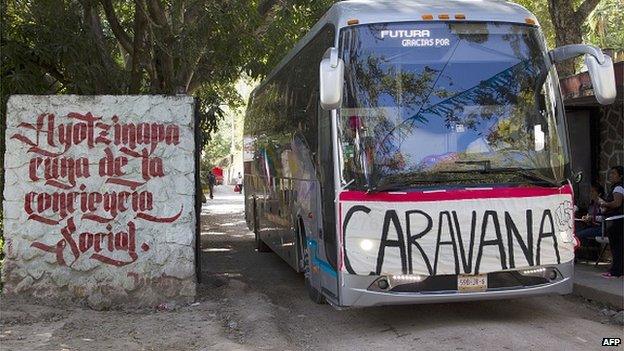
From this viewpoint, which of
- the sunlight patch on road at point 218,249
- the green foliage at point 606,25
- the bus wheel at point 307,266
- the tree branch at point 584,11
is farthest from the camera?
the green foliage at point 606,25

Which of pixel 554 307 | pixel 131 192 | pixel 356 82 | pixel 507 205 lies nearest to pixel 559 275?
pixel 507 205

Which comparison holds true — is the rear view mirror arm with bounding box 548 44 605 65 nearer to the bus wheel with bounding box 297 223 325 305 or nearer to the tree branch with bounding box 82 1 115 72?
the bus wheel with bounding box 297 223 325 305

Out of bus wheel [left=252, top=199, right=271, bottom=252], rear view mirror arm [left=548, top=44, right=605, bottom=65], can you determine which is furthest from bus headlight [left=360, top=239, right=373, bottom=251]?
bus wheel [left=252, top=199, right=271, bottom=252]

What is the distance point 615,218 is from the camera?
9000 mm

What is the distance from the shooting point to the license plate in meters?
6.51

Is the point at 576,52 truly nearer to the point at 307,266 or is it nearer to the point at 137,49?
the point at 307,266

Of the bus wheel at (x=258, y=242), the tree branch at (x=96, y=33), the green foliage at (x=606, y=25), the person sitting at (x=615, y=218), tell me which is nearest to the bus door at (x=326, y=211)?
the person sitting at (x=615, y=218)

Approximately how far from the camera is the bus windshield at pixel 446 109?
645 cm

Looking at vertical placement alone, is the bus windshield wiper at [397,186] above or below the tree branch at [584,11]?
below

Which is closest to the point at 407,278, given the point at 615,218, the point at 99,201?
the point at 99,201

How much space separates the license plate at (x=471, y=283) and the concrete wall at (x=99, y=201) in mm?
3359

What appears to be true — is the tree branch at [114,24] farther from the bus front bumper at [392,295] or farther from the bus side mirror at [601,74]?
the bus side mirror at [601,74]

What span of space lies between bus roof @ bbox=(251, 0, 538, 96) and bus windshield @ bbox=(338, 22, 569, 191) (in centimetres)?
9

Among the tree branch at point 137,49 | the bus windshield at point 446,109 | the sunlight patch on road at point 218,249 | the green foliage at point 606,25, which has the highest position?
the green foliage at point 606,25
